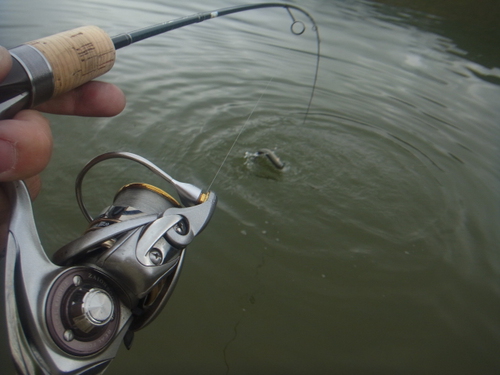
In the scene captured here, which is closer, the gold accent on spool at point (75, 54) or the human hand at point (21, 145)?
the human hand at point (21, 145)

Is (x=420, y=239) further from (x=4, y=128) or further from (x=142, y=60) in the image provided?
(x=142, y=60)

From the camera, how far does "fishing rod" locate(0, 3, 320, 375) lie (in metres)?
0.84

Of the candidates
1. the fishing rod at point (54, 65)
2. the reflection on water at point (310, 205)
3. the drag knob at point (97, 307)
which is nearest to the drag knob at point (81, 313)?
the drag knob at point (97, 307)

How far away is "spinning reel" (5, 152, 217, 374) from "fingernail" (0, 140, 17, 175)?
0.07 meters

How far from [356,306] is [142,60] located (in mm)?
3763

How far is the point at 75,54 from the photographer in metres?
1.18

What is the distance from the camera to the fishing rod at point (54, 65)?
38.6 inches

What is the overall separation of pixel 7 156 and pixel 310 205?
2020mm

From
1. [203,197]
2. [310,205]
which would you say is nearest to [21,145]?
[203,197]

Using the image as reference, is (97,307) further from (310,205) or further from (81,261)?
(310,205)

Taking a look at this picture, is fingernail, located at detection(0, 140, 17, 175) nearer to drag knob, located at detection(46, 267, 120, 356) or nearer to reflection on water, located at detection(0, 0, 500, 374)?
drag knob, located at detection(46, 267, 120, 356)

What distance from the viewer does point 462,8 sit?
12273 mm

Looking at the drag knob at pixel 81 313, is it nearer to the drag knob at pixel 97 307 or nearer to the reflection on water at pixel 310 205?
the drag knob at pixel 97 307

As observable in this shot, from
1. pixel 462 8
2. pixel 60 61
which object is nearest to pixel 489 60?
pixel 462 8
